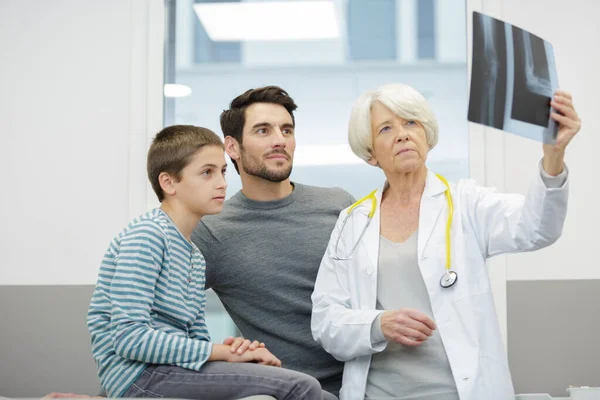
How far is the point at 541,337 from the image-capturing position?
8.86 feet

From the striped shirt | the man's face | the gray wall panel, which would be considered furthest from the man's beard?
the gray wall panel

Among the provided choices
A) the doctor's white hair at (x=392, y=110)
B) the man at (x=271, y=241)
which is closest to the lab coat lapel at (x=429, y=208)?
the doctor's white hair at (x=392, y=110)

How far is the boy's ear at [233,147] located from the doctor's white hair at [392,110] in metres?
0.50

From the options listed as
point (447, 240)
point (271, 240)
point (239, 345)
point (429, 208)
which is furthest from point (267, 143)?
point (239, 345)

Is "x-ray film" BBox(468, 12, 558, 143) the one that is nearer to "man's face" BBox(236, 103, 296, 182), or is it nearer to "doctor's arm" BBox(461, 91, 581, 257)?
"doctor's arm" BBox(461, 91, 581, 257)

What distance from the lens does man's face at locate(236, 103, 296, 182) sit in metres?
2.21

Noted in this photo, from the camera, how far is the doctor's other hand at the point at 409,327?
1627 mm

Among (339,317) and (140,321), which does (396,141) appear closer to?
(339,317)

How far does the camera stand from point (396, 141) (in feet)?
6.11

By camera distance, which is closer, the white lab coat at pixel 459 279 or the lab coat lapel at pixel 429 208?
the white lab coat at pixel 459 279

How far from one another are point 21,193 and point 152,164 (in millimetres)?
1391

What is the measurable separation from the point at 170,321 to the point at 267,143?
810 millimetres

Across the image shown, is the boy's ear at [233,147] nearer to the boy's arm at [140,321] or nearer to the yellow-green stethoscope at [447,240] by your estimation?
the yellow-green stethoscope at [447,240]

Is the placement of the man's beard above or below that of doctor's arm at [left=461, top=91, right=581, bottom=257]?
above
